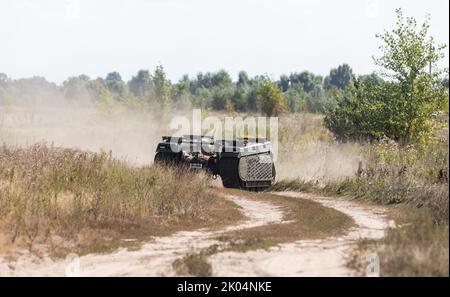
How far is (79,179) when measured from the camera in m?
14.3

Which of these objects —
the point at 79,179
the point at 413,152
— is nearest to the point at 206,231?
the point at 79,179

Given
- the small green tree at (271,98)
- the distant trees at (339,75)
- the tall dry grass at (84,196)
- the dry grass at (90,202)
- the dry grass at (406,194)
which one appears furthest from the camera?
the distant trees at (339,75)

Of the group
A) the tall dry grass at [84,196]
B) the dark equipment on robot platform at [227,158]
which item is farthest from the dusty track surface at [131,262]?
the dark equipment on robot platform at [227,158]

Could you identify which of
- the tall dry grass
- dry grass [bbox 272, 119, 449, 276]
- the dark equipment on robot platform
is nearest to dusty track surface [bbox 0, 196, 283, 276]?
the tall dry grass

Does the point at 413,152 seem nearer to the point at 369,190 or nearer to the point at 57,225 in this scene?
the point at 369,190

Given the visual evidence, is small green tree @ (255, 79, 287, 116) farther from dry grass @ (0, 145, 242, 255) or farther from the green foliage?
dry grass @ (0, 145, 242, 255)

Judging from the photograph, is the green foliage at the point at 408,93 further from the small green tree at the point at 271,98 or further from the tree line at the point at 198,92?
the small green tree at the point at 271,98

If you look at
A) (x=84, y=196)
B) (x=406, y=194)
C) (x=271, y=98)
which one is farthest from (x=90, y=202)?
(x=271, y=98)

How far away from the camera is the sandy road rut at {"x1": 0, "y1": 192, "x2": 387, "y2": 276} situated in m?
8.67

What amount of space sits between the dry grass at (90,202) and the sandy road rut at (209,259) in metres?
0.61

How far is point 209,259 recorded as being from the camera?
9.17 meters

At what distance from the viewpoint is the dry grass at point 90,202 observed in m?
11.1

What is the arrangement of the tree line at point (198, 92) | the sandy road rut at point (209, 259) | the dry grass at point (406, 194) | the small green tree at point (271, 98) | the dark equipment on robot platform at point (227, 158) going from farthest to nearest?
the small green tree at point (271, 98) → the tree line at point (198, 92) → the dark equipment on robot platform at point (227, 158) → the sandy road rut at point (209, 259) → the dry grass at point (406, 194)
